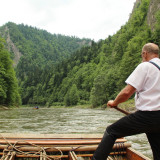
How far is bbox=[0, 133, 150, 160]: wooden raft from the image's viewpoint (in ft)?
14.8

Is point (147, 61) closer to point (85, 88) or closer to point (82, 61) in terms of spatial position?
point (85, 88)

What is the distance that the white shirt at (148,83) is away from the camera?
3.20 meters

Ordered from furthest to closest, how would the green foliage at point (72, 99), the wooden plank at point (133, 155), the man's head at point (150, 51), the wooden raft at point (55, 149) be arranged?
the green foliage at point (72, 99), the wooden raft at point (55, 149), the wooden plank at point (133, 155), the man's head at point (150, 51)

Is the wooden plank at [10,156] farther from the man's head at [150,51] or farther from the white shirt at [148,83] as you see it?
the man's head at [150,51]

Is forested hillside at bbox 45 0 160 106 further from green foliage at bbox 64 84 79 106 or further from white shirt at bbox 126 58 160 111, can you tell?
white shirt at bbox 126 58 160 111

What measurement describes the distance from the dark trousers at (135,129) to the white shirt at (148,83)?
0.15m

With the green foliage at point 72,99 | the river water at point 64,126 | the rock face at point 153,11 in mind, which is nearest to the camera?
the river water at point 64,126

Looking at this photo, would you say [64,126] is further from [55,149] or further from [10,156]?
[10,156]

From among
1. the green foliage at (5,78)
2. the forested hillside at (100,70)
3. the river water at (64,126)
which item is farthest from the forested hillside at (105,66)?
the river water at (64,126)

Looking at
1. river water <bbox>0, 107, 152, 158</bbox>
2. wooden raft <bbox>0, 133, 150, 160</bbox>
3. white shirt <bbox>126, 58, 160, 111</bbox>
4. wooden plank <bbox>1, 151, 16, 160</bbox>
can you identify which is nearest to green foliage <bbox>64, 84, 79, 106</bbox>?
river water <bbox>0, 107, 152, 158</bbox>

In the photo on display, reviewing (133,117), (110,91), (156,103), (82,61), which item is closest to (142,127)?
(133,117)

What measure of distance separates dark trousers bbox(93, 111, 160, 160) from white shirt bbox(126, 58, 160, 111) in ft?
0.48

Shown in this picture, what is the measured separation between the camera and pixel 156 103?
3.22m

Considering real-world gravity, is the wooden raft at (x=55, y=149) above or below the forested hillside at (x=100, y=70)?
below
